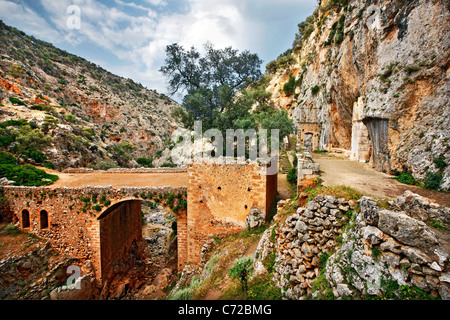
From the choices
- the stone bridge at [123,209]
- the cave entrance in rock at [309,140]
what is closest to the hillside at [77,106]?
the stone bridge at [123,209]

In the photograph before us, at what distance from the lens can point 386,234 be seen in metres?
3.20

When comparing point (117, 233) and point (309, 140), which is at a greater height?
point (309, 140)

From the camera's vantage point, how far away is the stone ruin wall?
795cm

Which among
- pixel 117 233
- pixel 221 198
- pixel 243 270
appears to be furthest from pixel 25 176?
pixel 243 270

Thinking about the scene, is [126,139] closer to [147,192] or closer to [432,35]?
[147,192]

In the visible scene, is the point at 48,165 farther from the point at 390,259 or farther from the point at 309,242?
the point at 390,259

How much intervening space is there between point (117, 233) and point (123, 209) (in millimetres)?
1498

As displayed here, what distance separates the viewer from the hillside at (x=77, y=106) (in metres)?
21.1

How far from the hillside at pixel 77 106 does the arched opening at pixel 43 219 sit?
7.48 m

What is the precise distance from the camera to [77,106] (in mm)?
39500

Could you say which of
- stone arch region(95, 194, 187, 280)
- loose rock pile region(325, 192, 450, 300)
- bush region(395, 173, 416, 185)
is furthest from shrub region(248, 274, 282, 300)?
bush region(395, 173, 416, 185)

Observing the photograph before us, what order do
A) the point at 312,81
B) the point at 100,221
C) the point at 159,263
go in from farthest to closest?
1. the point at 312,81
2. the point at 159,263
3. the point at 100,221
